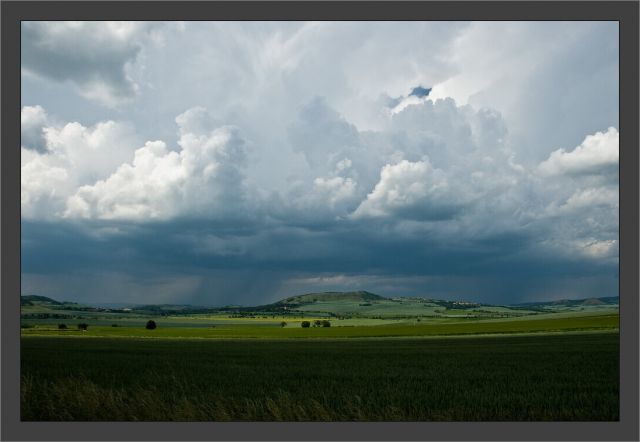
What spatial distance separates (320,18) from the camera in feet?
31.4

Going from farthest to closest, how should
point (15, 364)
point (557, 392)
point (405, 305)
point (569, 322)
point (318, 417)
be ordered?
point (405, 305) → point (569, 322) → point (557, 392) → point (318, 417) → point (15, 364)

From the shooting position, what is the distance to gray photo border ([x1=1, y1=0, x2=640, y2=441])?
9.12 meters

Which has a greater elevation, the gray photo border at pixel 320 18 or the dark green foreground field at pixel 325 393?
the gray photo border at pixel 320 18

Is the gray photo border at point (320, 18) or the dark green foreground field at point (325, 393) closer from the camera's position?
the gray photo border at point (320, 18)

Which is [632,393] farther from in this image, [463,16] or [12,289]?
[12,289]

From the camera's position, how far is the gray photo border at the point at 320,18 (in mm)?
9125

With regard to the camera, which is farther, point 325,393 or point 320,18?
point 325,393

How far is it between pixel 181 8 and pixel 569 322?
53.1m

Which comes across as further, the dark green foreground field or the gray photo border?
the dark green foreground field

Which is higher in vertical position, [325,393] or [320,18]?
[320,18]

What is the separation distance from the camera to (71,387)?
11.8 m

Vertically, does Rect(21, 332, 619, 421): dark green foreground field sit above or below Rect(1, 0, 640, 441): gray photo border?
below

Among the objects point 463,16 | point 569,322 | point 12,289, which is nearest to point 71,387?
point 12,289

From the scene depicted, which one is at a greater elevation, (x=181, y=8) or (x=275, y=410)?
(x=181, y=8)
